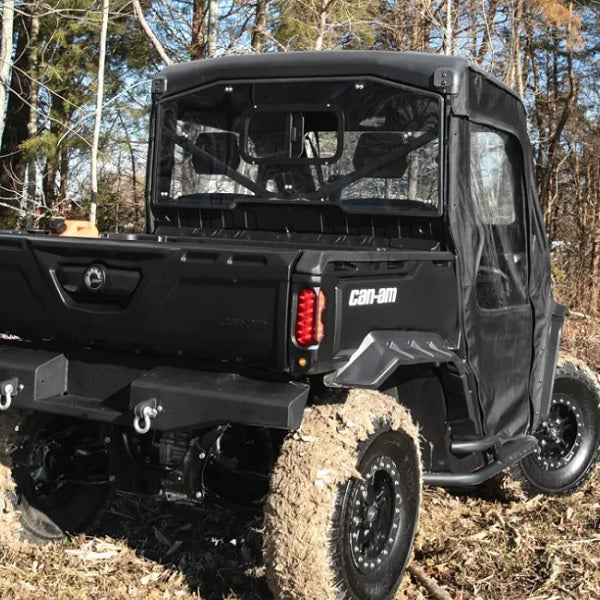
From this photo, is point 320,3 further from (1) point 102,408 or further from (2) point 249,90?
(1) point 102,408

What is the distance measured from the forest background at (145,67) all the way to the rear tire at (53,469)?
846 cm

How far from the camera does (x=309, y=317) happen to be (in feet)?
10.5

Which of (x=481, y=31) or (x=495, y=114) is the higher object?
(x=481, y=31)

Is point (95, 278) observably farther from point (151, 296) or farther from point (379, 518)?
point (379, 518)

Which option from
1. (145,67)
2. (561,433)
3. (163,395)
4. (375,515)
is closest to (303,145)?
(163,395)

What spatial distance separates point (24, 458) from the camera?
13.8 ft

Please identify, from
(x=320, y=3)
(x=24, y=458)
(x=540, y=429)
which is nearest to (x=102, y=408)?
(x=24, y=458)

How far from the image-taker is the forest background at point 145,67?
1361cm

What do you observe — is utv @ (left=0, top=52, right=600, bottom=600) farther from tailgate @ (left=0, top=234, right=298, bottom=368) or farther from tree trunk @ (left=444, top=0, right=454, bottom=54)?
tree trunk @ (left=444, top=0, right=454, bottom=54)

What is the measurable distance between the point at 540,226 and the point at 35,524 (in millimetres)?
3084

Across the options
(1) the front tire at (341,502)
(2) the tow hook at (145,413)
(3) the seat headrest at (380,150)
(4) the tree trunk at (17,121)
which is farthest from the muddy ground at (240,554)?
(4) the tree trunk at (17,121)

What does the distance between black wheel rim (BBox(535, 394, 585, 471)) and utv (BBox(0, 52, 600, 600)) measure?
52cm

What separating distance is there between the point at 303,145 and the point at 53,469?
2.01 metres

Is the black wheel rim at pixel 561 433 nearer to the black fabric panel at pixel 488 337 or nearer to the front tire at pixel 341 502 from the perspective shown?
the black fabric panel at pixel 488 337
